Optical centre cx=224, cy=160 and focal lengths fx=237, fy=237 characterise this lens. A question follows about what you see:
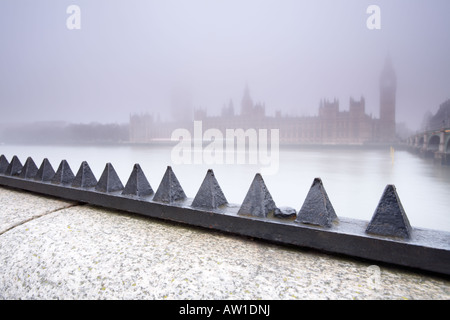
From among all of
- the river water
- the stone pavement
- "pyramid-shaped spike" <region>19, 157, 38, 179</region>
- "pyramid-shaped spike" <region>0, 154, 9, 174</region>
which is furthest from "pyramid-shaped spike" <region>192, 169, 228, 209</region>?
the river water

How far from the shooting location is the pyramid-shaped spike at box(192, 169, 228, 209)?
2.03 meters

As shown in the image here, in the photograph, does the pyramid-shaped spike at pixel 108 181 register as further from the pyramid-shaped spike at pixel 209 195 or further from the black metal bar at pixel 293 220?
the pyramid-shaped spike at pixel 209 195

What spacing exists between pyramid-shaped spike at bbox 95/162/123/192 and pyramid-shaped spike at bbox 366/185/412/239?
8.01 feet

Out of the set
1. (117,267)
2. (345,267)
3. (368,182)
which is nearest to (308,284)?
(345,267)

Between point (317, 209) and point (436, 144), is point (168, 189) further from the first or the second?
point (436, 144)

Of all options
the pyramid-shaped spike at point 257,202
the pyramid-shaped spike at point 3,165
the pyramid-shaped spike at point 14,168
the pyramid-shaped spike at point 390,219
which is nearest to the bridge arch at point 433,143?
the pyramid-shaped spike at point 390,219

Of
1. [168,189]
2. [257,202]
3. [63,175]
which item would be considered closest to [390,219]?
[257,202]

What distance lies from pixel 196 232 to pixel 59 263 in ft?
3.30

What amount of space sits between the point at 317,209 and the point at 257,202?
0.44 meters

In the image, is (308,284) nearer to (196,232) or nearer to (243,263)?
(243,263)

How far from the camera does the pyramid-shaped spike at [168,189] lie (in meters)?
2.21

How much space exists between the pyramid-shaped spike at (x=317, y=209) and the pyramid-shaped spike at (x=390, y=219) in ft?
0.83
